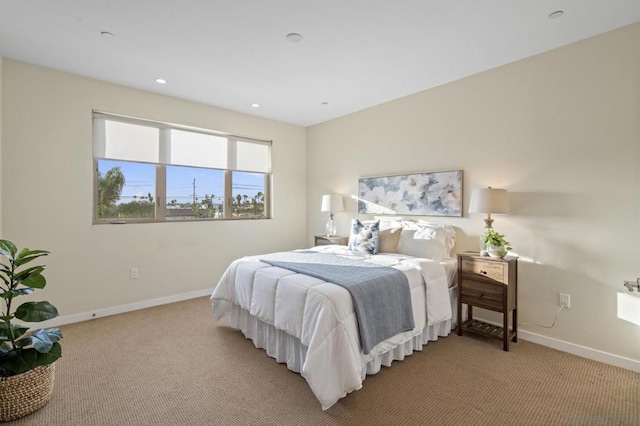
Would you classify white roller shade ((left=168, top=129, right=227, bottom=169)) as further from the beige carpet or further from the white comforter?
the beige carpet

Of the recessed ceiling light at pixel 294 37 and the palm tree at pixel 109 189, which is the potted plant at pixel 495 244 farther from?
the palm tree at pixel 109 189

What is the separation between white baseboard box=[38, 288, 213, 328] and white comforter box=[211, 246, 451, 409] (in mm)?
1184

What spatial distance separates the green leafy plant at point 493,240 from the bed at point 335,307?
17.8 inches

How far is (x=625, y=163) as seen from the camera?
247 centimetres

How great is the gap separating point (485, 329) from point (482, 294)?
42 centimetres

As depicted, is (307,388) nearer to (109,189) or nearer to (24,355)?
(24,355)

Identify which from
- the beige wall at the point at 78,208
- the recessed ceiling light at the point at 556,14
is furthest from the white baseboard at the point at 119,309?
the recessed ceiling light at the point at 556,14

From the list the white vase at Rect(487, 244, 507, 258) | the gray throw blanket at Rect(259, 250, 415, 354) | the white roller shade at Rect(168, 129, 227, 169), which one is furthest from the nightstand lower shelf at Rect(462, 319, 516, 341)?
the white roller shade at Rect(168, 129, 227, 169)

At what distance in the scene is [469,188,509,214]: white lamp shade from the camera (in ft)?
9.37

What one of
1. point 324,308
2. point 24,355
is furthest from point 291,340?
point 24,355

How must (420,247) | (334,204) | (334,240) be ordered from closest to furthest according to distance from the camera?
(420,247)
(334,240)
(334,204)

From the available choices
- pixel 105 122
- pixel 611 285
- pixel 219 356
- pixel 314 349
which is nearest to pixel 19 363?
pixel 219 356

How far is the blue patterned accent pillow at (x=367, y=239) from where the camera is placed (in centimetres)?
355

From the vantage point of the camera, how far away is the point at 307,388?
2189 millimetres
